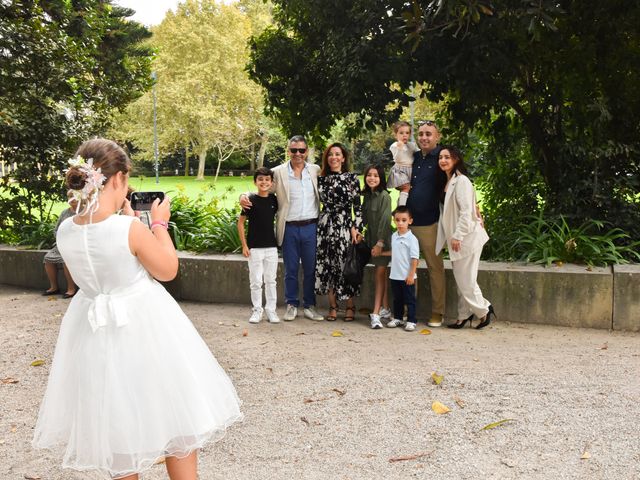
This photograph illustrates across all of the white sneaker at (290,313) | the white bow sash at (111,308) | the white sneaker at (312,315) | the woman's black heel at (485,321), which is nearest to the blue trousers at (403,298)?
the woman's black heel at (485,321)

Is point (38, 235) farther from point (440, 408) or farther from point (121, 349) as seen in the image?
point (121, 349)

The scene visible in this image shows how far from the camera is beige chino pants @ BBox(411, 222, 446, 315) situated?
6.78 meters

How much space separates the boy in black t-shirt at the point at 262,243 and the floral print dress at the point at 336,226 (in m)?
0.47

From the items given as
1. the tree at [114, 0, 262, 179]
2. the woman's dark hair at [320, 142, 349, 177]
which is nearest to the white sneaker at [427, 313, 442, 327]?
the woman's dark hair at [320, 142, 349, 177]

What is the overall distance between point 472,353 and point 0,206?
311 inches

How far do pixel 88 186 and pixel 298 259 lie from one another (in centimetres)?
465

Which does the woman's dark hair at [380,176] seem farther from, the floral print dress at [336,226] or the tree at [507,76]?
the tree at [507,76]

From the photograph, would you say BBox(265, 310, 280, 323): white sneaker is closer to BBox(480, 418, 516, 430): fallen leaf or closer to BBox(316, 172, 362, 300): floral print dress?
BBox(316, 172, 362, 300): floral print dress

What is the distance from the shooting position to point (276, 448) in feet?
13.0

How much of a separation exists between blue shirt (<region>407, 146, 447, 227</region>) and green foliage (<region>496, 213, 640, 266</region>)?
3.95ft

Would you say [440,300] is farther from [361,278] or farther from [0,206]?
[0,206]

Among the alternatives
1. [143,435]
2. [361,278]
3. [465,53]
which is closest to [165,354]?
[143,435]

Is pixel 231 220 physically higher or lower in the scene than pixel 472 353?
higher

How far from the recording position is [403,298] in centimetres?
683
